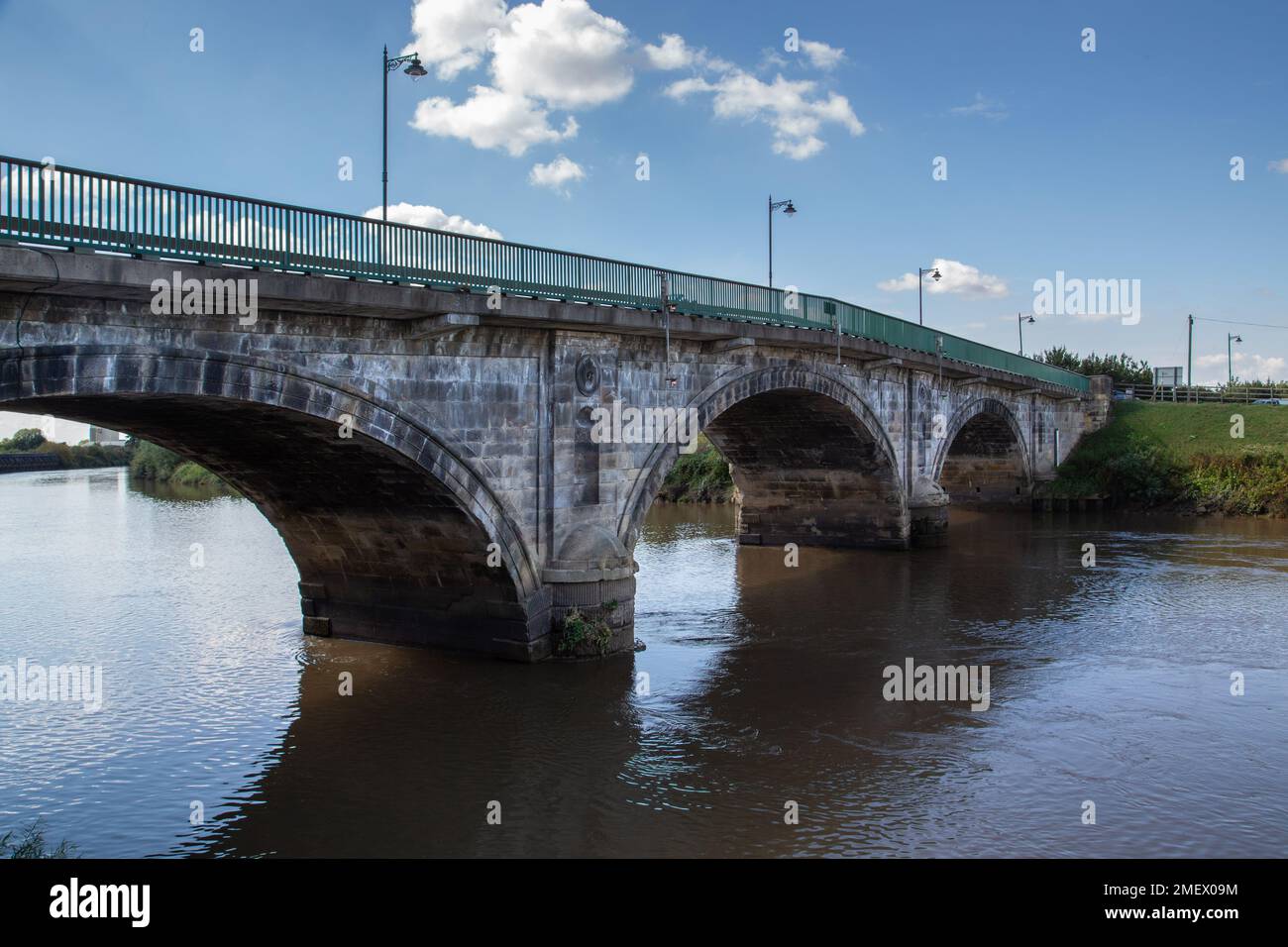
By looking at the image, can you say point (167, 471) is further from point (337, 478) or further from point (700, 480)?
point (337, 478)

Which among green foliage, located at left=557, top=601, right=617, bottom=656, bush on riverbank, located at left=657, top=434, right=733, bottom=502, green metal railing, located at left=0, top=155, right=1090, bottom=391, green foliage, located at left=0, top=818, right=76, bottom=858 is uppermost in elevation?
green metal railing, located at left=0, top=155, right=1090, bottom=391

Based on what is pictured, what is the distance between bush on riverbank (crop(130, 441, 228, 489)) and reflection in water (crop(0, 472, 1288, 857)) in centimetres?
4261

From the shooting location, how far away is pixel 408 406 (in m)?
14.8

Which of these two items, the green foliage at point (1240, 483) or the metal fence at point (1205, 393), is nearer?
the green foliage at point (1240, 483)

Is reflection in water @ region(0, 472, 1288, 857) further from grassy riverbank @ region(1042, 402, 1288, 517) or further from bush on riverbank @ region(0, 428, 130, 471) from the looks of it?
bush on riverbank @ region(0, 428, 130, 471)

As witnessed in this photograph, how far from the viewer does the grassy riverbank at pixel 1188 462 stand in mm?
43219

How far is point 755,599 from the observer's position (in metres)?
24.2

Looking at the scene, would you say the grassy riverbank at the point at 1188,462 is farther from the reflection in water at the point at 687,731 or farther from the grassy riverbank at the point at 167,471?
the grassy riverbank at the point at 167,471

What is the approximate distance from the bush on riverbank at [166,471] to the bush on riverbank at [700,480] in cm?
3083

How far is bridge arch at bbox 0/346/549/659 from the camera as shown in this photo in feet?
37.9

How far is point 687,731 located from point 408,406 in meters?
6.09

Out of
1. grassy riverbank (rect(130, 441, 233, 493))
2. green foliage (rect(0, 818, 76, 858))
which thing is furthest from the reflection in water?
grassy riverbank (rect(130, 441, 233, 493))

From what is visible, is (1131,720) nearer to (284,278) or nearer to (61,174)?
(284,278)

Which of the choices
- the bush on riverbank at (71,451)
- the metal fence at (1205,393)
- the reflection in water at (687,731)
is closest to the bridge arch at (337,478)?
the reflection in water at (687,731)
